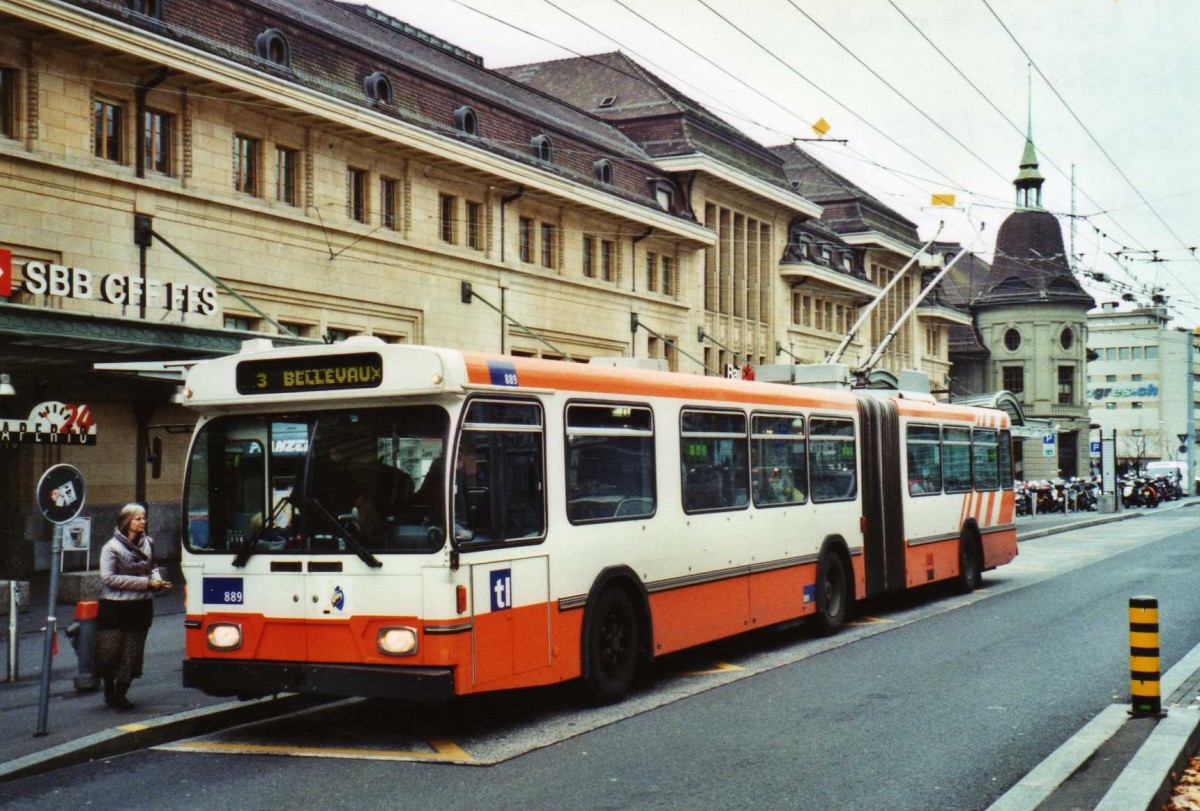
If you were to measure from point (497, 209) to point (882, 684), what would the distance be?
78.1 feet

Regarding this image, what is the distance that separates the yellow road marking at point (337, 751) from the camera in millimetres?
9141

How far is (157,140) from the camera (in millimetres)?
25141

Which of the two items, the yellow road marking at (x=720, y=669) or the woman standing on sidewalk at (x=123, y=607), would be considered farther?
the yellow road marking at (x=720, y=669)

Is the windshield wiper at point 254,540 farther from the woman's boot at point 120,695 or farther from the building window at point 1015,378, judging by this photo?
the building window at point 1015,378

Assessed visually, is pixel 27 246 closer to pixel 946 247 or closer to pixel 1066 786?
pixel 1066 786

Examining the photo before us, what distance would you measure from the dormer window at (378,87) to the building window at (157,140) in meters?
5.11

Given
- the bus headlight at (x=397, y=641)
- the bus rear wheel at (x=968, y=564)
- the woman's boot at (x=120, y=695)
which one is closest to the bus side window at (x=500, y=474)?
the bus headlight at (x=397, y=641)

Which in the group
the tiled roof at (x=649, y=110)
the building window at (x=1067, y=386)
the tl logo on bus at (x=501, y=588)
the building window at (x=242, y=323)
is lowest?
the tl logo on bus at (x=501, y=588)

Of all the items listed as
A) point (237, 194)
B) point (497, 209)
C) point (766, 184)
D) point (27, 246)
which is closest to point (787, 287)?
point (766, 184)

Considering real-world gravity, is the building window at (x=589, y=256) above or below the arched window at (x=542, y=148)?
below

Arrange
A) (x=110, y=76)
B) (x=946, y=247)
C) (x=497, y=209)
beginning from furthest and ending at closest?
(x=946, y=247), (x=497, y=209), (x=110, y=76)

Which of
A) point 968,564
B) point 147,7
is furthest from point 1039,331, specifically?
point 147,7

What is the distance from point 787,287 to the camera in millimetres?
52750

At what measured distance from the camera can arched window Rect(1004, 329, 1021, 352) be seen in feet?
301
